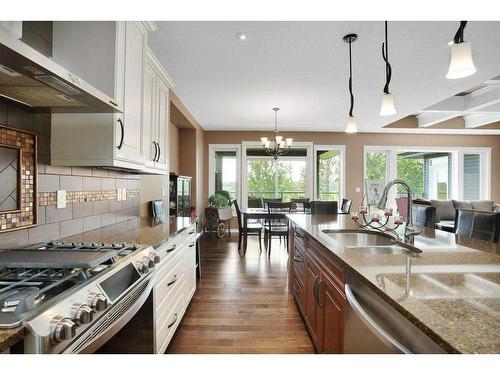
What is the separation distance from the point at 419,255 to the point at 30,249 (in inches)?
72.9

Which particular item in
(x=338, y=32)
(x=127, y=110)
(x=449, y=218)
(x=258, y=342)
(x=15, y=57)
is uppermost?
(x=338, y=32)

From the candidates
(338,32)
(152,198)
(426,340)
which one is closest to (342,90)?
(338,32)

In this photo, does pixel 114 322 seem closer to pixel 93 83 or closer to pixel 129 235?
pixel 129 235

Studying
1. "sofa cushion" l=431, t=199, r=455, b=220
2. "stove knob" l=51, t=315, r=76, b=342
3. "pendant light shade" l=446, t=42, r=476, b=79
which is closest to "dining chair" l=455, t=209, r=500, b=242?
"pendant light shade" l=446, t=42, r=476, b=79

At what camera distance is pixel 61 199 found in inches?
65.7

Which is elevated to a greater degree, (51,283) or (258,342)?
(51,283)

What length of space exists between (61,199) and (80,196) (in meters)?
0.20

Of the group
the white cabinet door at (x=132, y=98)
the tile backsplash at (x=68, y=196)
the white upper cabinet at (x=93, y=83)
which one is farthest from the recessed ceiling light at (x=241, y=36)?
the tile backsplash at (x=68, y=196)

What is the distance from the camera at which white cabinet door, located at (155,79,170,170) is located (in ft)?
8.70

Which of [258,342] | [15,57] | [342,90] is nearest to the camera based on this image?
[15,57]

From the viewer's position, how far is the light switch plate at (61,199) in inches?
64.8

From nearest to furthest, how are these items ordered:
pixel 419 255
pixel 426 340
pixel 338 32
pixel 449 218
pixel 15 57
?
pixel 426 340, pixel 15 57, pixel 419 255, pixel 338 32, pixel 449 218

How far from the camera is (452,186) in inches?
276

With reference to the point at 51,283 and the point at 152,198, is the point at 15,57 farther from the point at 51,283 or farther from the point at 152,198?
the point at 152,198
